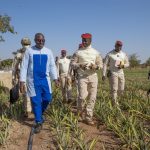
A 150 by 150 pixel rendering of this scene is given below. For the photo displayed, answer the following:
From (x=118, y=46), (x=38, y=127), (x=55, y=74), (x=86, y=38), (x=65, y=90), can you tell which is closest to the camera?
(x=38, y=127)

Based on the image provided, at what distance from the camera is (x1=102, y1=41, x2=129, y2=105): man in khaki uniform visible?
962cm

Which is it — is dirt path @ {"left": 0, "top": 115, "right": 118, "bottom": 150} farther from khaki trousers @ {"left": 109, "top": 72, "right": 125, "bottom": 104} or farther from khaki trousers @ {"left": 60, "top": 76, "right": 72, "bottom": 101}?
khaki trousers @ {"left": 60, "top": 76, "right": 72, "bottom": 101}

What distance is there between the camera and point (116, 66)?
9.66 metres

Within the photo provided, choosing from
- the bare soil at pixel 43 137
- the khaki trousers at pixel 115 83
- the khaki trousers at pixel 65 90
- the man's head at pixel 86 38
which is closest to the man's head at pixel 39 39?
the man's head at pixel 86 38

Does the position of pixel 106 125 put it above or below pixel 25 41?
below

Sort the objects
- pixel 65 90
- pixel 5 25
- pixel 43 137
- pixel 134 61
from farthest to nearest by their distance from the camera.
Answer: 1. pixel 134 61
2. pixel 5 25
3. pixel 65 90
4. pixel 43 137

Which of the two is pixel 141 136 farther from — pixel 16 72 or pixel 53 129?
pixel 16 72

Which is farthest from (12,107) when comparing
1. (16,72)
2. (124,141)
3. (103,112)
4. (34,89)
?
(124,141)

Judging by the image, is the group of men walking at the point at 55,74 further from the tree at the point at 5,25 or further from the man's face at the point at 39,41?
the tree at the point at 5,25

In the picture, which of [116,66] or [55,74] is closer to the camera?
[55,74]

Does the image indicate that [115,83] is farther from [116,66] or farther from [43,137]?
[43,137]

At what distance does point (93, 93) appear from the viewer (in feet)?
26.3

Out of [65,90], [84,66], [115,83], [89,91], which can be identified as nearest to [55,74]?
[84,66]

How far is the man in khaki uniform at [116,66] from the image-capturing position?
9.62m
